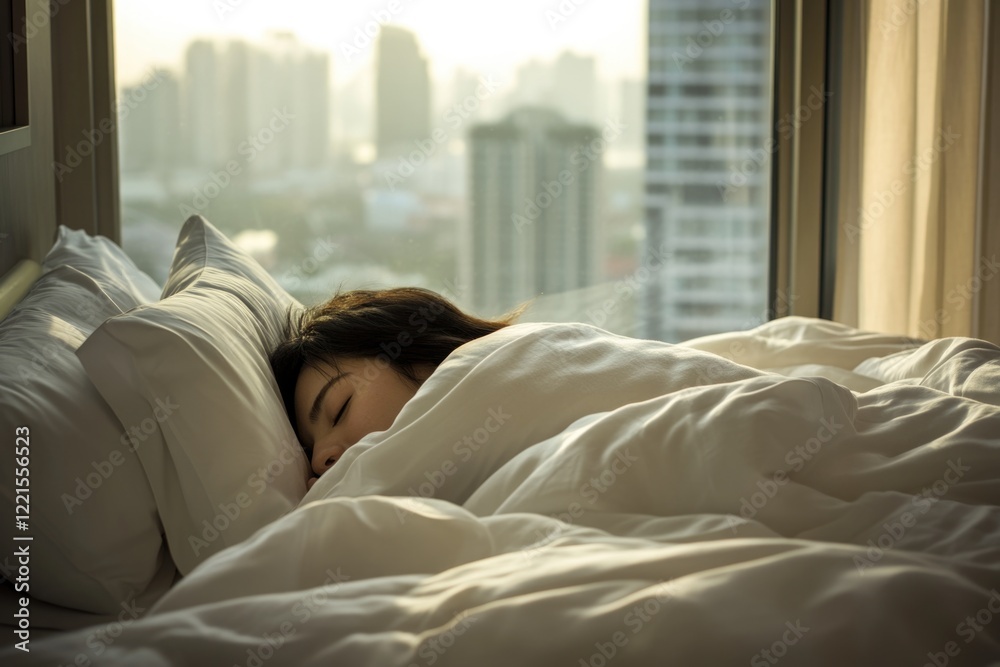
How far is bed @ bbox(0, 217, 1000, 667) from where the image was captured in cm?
56

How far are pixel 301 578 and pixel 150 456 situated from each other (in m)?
0.38

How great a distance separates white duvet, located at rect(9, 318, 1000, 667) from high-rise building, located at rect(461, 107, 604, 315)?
4.65 ft

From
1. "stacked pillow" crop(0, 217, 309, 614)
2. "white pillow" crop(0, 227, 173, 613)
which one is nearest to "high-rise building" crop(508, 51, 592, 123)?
"stacked pillow" crop(0, 217, 309, 614)

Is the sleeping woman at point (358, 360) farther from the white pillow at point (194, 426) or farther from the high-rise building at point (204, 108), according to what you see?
the high-rise building at point (204, 108)

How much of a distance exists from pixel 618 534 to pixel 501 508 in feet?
0.37

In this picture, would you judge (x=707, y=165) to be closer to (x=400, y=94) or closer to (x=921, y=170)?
(x=921, y=170)

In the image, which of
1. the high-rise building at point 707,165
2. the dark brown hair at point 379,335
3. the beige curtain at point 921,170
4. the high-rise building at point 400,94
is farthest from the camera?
the high-rise building at point 707,165

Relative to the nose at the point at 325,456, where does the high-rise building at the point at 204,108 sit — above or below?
above

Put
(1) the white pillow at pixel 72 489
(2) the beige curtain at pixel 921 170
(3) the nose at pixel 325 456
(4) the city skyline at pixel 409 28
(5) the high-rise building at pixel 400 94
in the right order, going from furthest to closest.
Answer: (5) the high-rise building at pixel 400 94, (4) the city skyline at pixel 409 28, (2) the beige curtain at pixel 921 170, (3) the nose at pixel 325 456, (1) the white pillow at pixel 72 489

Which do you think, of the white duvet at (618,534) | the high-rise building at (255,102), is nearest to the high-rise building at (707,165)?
the high-rise building at (255,102)

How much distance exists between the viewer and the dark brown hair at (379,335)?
1245 mm

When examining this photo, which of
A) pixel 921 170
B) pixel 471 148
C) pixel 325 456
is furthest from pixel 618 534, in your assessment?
pixel 471 148

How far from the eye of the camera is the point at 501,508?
0.81 metres

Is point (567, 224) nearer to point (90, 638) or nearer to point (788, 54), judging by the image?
point (788, 54)
